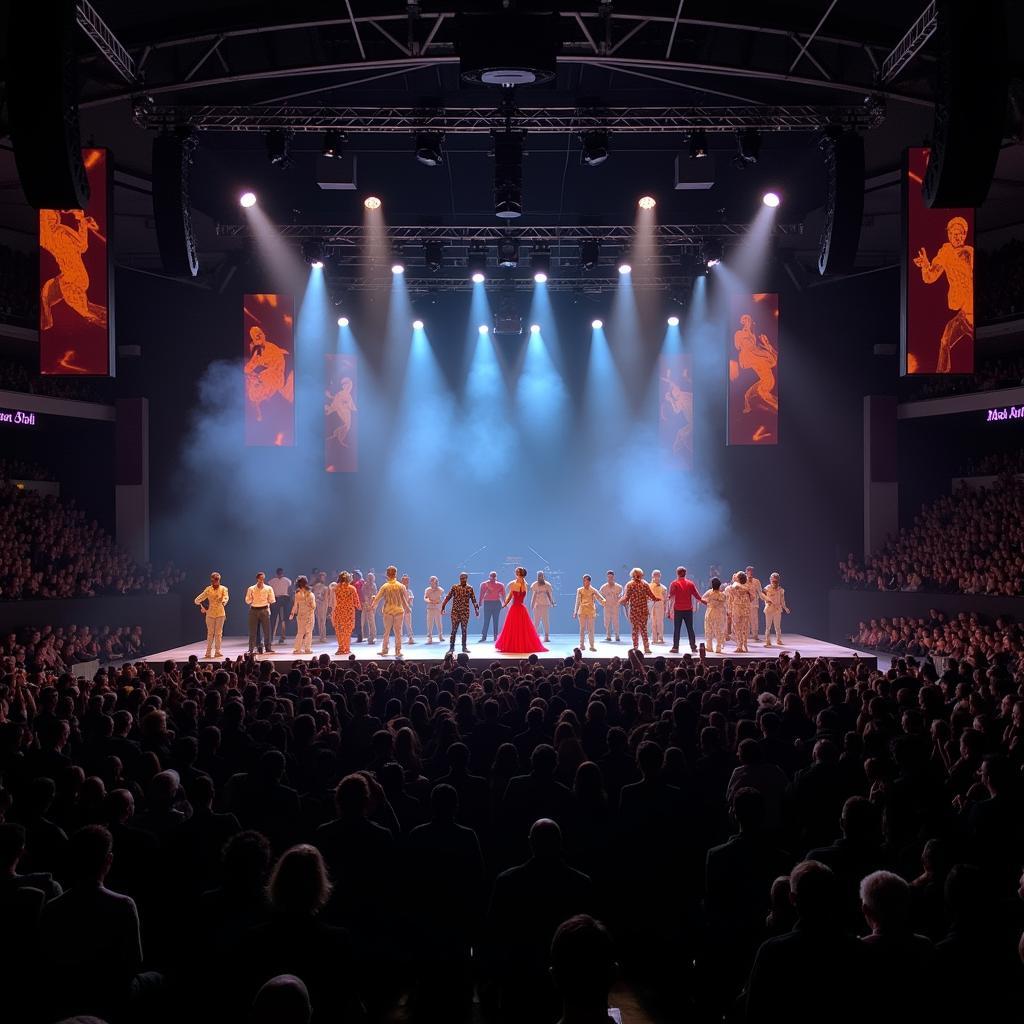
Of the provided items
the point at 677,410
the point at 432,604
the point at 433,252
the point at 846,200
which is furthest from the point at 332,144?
the point at 677,410

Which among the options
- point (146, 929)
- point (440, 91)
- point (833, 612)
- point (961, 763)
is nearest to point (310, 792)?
point (146, 929)

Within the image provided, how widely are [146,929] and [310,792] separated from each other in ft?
6.88

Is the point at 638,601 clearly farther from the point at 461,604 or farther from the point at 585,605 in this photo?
the point at 461,604

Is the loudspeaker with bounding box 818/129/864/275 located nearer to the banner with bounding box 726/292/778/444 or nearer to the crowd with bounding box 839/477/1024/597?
the banner with bounding box 726/292/778/444

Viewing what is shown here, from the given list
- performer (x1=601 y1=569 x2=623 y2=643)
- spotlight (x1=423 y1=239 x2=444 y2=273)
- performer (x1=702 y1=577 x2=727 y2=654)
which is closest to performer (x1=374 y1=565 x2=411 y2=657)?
performer (x1=601 y1=569 x2=623 y2=643)

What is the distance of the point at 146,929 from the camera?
4895mm

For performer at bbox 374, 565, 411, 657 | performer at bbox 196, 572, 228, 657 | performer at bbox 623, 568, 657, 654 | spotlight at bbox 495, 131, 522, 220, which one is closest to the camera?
spotlight at bbox 495, 131, 522, 220

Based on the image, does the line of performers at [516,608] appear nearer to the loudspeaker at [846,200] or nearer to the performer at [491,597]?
the performer at [491,597]

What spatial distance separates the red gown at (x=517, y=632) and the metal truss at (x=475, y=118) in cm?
896

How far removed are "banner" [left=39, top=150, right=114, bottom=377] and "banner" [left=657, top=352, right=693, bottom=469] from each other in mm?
14987

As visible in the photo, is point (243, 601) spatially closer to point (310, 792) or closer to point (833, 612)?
point (833, 612)

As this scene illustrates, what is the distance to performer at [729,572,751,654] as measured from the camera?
66.7 feet

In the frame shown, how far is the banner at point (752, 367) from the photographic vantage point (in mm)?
21531

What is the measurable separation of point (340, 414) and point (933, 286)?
1536 cm
